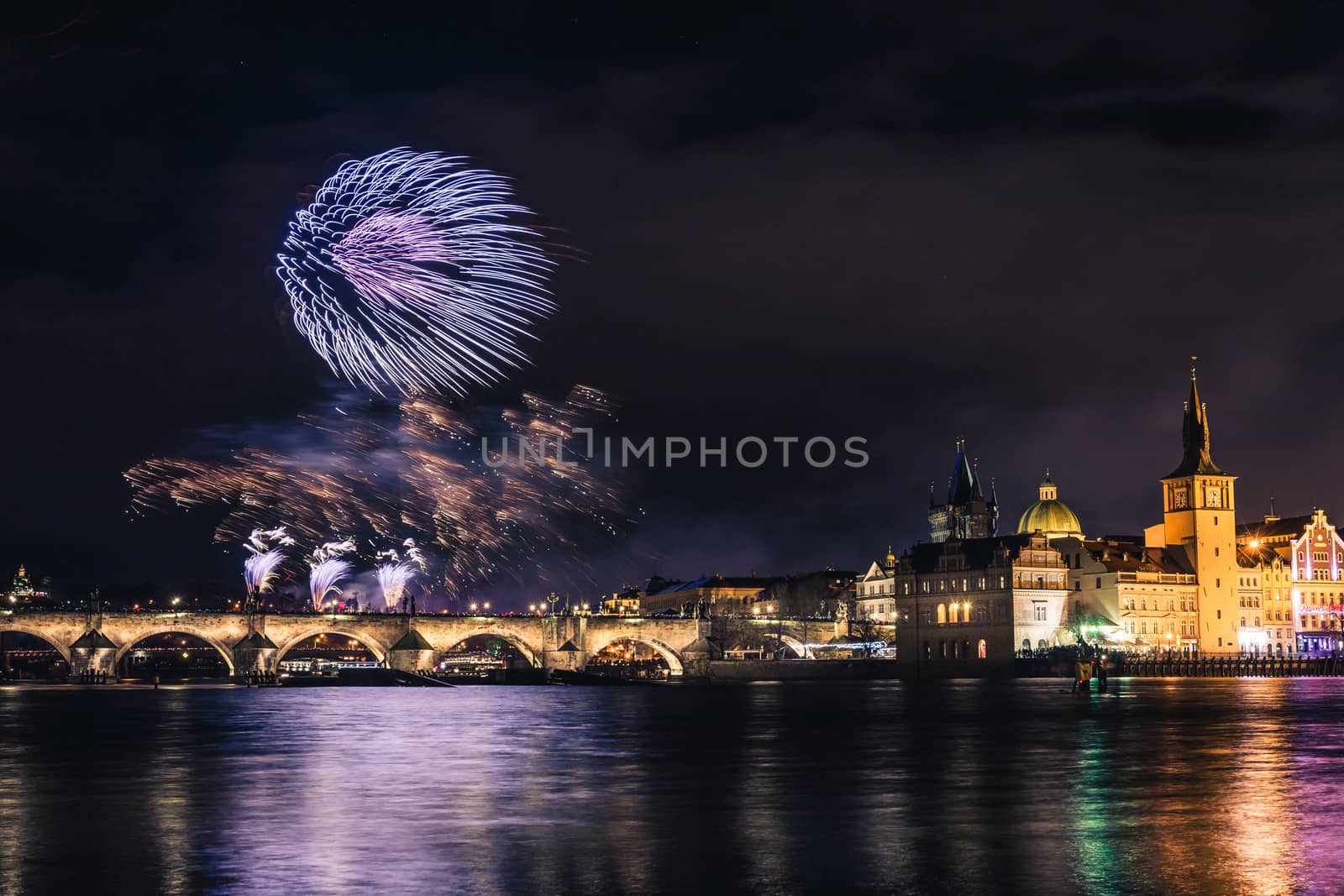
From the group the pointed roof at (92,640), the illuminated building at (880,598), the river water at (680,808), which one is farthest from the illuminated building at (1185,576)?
the river water at (680,808)

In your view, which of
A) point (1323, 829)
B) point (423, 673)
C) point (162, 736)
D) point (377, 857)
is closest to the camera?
point (377, 857)

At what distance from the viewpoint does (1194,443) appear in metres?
173

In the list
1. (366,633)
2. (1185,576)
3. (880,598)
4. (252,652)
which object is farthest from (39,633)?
(1185,576)

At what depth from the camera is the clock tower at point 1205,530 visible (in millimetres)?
168625

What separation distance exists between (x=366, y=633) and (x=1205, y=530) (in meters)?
91.7

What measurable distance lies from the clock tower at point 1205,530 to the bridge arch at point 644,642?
57005 mm

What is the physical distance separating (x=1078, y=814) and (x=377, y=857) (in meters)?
11.7

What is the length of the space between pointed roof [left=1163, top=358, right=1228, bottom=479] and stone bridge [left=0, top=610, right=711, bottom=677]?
57.5 metres

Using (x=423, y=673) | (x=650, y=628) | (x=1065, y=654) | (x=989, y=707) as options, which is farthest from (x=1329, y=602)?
(x=989, y=707)

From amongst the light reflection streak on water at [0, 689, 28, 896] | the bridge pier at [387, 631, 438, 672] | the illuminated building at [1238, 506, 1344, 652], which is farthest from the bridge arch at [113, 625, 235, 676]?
the illuminated building at [1238, 506, 1344, 652]

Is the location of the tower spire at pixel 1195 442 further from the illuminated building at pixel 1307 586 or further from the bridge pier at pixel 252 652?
the bridge pier at pixel 252 652

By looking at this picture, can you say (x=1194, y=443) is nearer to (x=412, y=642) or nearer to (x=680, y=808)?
(x=412, y=642)

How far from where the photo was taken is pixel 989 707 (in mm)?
73438

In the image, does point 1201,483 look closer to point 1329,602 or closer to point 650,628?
point 1329,602
